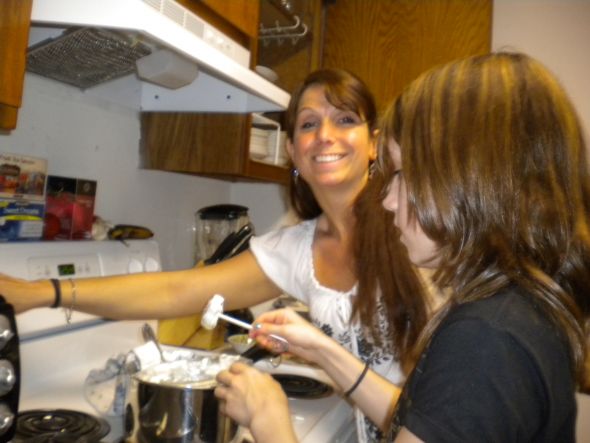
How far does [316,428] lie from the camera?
98 centimetres

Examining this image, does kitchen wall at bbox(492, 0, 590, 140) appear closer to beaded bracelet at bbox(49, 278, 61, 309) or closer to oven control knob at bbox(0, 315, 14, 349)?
beaded bracelet at bbox(49, 278, 61, 309)

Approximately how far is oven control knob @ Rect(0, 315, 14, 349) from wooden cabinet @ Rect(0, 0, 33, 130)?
0.93 feet

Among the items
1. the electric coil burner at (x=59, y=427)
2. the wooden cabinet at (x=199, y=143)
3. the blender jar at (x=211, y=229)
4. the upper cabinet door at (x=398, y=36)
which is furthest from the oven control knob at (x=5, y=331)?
the upper cabinet door at (x=398, y=36)

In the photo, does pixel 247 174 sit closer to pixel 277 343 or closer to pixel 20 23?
pixel 277 343

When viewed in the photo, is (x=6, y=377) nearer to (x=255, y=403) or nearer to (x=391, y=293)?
(x=255, y=403)

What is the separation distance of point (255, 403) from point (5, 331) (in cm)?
34

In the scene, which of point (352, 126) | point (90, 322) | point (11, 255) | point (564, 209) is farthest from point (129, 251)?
point (564, 209)

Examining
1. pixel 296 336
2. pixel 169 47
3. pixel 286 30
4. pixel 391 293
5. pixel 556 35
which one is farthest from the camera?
pixel 556 35

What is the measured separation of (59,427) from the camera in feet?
2.75

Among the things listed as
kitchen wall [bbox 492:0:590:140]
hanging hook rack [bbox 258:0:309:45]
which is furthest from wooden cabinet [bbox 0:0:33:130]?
kitchen wall [bbox 492:0:590:140]

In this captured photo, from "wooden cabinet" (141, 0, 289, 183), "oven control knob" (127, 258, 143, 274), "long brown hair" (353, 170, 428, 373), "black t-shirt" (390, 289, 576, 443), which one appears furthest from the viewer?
"wooden cabinet" (141, 0, 289, 183)

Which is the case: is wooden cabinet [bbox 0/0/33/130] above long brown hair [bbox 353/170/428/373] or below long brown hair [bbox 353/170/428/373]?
above

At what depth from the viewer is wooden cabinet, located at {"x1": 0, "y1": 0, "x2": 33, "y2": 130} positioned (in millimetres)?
717

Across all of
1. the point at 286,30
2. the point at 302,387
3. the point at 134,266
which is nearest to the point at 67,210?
the point at 134,266
